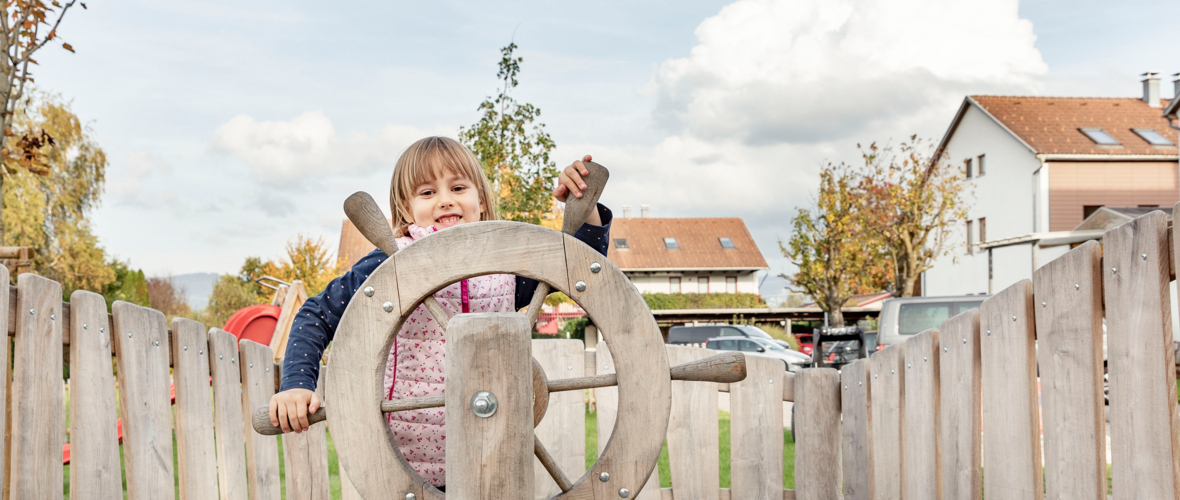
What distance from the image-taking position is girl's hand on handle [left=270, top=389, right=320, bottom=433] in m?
1.47

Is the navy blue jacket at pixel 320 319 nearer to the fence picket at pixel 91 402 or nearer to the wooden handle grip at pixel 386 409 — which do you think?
the wooden handle grip at pixel 386 409

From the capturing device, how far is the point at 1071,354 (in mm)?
1817

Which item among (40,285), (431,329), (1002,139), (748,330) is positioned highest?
(1002,139)

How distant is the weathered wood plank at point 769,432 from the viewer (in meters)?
2.77

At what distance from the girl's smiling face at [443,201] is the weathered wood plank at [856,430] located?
145 centimetres

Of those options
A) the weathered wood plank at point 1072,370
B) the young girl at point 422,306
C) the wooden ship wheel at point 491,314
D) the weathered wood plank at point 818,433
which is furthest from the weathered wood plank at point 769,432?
the wooden ship wheel at point 491,314

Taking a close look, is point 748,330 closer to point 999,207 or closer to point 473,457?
point 999,207

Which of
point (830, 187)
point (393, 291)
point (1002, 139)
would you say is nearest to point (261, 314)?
point (393, 291)

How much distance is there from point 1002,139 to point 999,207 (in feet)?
6.89

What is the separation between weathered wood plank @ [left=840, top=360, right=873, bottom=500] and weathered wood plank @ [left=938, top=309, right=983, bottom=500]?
0.37 meters

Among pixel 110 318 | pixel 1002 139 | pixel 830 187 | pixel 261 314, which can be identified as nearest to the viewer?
pixel 110 318

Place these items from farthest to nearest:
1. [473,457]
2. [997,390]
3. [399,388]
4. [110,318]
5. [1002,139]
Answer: [1002,139], [110,318], [997,390], [399,388], [473,457]

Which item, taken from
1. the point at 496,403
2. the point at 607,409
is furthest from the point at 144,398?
the point at 607,409

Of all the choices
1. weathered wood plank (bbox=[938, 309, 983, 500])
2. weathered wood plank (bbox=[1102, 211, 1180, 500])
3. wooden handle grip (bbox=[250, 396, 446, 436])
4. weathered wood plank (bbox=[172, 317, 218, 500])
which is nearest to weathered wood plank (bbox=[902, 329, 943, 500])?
weathered wood plank (bbox=[938, 309, 983, 500])
